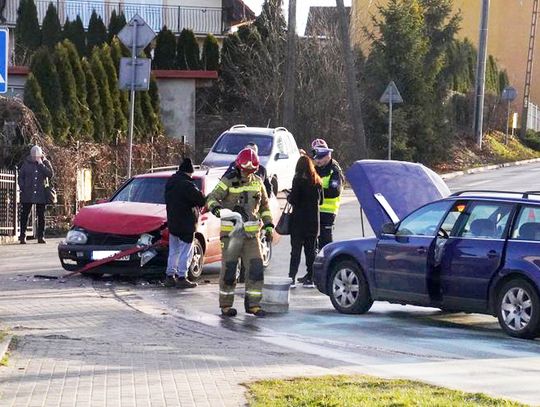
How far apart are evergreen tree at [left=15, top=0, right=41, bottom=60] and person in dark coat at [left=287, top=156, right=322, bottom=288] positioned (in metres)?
27.2

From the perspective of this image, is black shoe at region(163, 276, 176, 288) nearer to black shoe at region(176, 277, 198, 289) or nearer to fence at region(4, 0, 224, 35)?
black shoe at region(176, 277, 198, 289)

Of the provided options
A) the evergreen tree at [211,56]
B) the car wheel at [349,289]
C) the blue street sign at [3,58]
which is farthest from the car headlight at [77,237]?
the evergreen tree at [211,56]

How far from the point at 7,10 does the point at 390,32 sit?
14673 millimetres

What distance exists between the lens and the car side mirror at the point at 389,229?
1324 centimetres

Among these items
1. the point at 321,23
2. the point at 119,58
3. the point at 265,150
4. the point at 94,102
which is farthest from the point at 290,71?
the point at 321,23

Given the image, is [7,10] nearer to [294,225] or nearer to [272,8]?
[272,8]

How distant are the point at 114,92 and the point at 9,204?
29.3 ft

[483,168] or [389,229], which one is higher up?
[389,229]

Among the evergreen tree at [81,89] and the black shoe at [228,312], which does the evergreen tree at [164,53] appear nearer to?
the evergreen tree at [81,89]

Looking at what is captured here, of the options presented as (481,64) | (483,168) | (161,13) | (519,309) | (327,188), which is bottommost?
(519,309)

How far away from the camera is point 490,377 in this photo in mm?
9273

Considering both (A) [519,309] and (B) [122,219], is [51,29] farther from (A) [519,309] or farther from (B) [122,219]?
(A) [519,309]

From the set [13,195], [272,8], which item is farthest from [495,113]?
[13,195]

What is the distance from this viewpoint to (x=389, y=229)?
13.3 metres
